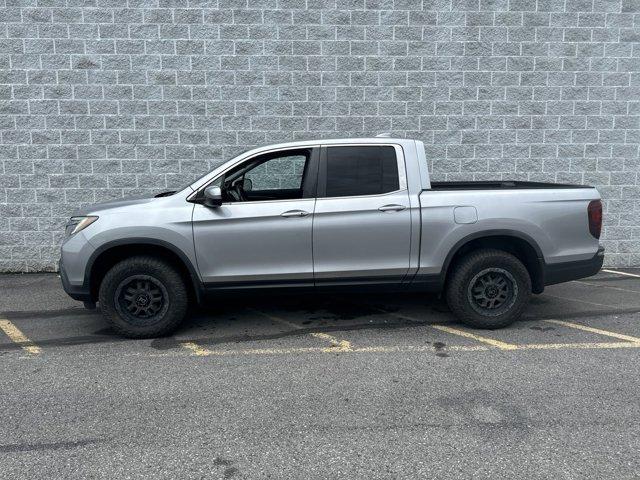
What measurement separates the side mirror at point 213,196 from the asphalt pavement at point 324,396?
1.34 meters

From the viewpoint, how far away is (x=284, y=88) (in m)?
8.08

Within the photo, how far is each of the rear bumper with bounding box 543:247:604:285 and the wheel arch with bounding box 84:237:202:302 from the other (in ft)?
11.4

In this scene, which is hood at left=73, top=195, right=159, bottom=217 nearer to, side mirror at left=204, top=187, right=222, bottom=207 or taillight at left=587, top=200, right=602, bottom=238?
side mirror at left=204, top=187, right=222, bottom=207

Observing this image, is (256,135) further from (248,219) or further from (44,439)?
(44,439)

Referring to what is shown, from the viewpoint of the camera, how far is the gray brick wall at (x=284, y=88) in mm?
7922

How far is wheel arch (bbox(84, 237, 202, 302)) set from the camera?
16.8 ft

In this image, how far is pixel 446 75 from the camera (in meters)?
8.16

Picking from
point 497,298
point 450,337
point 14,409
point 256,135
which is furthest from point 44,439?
point 256,135

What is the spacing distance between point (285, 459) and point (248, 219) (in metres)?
2.55

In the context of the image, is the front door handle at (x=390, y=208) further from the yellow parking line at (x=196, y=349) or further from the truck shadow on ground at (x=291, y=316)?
the yellow parking line at (x=196, y=349)

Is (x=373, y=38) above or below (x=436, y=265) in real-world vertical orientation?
above

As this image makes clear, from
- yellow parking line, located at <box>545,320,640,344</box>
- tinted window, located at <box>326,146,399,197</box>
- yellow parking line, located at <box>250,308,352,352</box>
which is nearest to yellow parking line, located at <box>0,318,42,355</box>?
yellow parking line, located at <box>250,308,352,352</box>

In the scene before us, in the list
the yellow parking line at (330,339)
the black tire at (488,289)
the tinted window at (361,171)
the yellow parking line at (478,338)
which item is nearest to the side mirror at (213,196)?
the tinted window at (361,171)

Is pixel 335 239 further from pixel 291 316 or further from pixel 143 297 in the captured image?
pixel 143 297
